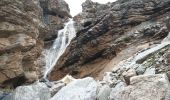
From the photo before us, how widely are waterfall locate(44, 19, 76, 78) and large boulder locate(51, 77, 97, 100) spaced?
1025 inches

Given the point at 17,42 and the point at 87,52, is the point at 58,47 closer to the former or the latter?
the point at 87,52

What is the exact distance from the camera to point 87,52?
3612cm

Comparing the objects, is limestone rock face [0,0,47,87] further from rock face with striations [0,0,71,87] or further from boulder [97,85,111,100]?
boulder [97,85,111,100]

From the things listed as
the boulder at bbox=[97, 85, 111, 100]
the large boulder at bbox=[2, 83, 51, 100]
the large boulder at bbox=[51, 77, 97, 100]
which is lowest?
the large boulder at bbox=[2, 83, 51, 100]

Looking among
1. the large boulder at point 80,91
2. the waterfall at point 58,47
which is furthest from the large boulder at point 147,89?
the waterfall at point 58,47

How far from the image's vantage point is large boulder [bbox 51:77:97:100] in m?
11.7

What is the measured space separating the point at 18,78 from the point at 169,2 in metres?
22.2

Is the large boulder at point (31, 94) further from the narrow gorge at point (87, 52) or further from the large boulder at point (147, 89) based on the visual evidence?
the large boulder at point (147, 89)

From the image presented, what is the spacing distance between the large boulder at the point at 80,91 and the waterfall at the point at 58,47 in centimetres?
2603

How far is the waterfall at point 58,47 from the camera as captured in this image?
42.0 metres

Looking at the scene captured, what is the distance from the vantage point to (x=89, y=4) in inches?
2143

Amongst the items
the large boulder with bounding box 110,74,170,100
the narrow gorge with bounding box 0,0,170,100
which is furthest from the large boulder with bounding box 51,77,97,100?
the large boulder with bounding box 110,74,170,100

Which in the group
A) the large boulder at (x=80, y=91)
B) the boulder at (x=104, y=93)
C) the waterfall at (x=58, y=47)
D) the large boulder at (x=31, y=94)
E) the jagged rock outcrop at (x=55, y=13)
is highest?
the boulder at (x=104, y=93)

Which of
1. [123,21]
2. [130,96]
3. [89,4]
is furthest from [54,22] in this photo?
[130,96]
